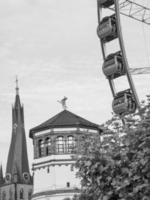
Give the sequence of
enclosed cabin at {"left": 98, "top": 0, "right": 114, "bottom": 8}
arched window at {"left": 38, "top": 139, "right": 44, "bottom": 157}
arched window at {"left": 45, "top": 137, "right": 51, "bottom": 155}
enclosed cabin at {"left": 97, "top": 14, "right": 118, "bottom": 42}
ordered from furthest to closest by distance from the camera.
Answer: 1. arched window at {"left": 38, "top": 139, "right": 44, "bottom": 157}
2. arched window at {"left": 45, "top": 137, "right": 51, "bottom": 155}
3. enclosed cabin at {"left": 98, "top": 0, "right": 114, "bottom": 8}
4. enclosed cabin at {"left": 97, "top": 14, "right": 118, "bottom": 42}

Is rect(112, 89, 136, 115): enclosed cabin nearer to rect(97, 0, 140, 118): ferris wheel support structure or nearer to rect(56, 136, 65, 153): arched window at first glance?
rect(97, 0, 140, 118): ferris wheel support structure

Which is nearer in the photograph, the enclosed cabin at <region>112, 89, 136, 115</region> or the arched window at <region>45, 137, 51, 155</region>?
the enclosed cabin at <region>112, 89, 136, 115</region>

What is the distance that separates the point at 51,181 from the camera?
69.2 metres

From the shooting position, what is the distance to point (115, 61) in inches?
1773

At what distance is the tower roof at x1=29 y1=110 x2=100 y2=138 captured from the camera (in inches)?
2805

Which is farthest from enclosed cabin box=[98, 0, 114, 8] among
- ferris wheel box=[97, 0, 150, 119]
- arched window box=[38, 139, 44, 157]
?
arched window box=[38, 139, 44, 157]

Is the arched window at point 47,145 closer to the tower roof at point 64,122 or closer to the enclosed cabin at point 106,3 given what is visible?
the tower roof at point 64,122

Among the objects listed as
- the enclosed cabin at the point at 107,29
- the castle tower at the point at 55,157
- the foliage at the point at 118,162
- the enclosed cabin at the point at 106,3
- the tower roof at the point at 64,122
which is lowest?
the foliage at the point at 118,162

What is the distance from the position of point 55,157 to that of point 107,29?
25.9 m

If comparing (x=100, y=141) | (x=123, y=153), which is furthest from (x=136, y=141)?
(x=100, y=141)

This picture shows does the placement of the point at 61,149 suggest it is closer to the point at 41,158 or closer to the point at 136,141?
the point at 41,158

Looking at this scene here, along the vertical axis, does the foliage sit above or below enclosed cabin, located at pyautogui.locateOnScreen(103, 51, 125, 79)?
below

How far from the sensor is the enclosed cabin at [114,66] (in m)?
45.0

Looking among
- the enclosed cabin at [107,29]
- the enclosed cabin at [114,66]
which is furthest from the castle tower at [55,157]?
the enclosed cabin at [107,29]
